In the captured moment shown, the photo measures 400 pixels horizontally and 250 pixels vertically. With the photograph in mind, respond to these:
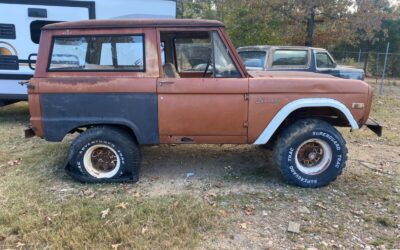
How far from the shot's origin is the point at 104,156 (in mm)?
4340

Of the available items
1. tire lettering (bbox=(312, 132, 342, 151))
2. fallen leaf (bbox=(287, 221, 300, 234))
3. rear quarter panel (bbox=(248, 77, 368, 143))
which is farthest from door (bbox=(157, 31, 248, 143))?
fallen leaf (bbox=(287, 221, 300, 234))

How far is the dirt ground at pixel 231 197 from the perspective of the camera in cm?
316

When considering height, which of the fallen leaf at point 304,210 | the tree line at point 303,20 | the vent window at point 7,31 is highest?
the tree line at point 303,20

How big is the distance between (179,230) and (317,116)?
2278 millimetres

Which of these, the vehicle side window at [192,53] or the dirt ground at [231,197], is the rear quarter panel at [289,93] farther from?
the dirt ground at [231,197]

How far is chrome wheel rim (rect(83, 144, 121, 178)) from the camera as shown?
14.0 feet

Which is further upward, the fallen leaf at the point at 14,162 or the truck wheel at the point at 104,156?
the truck wheel at the point at 104,156

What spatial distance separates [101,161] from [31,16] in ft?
13.2

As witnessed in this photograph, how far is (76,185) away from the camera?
4250 millimetres

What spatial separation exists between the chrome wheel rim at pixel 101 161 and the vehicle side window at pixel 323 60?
20.5ft

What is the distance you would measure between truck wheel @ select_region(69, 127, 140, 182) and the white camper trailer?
11.2 ft

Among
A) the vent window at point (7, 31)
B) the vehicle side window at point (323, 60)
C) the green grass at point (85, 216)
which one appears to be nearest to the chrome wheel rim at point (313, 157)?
the green grass at point (85, 216)

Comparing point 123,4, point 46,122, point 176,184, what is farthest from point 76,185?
point 123,4

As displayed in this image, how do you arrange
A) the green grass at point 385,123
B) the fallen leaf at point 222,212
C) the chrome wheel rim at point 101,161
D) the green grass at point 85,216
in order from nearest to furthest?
the green grass at point 85,216
the fallen leaf at point 222,212
the chrome wheel rim at point 101,161
the green grass at point 385,123
